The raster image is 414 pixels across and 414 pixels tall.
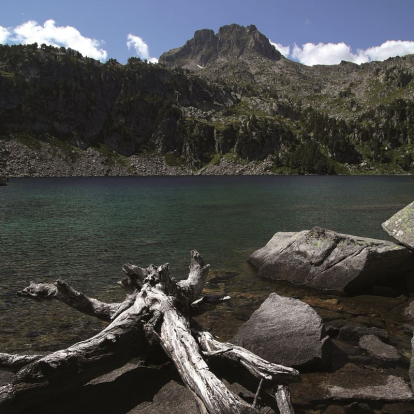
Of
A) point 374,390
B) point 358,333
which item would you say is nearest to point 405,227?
point 358,333

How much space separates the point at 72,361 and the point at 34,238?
28.7 meters

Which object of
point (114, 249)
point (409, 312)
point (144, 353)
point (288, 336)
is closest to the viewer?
point (144, 353)

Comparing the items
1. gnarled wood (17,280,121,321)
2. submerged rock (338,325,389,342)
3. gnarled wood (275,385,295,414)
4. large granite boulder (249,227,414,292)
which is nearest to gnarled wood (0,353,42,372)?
gnarled wood (17,280,121,321)

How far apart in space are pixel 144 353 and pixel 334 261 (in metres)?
13.0

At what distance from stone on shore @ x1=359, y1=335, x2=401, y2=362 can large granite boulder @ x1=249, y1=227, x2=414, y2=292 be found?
20.9 feet

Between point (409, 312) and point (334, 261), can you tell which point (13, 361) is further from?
point (334, 261)

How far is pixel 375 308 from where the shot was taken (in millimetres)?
15977

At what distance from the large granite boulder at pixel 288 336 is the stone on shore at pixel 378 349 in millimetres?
1725

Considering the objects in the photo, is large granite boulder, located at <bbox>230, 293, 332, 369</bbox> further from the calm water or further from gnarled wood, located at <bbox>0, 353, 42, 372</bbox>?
gnarled wood, located at <bbox>0, 353, 42, 372</bbox>

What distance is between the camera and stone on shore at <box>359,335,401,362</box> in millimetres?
10812

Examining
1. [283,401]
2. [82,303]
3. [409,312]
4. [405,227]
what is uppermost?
[405,227]

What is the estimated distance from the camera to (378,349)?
11250 millimetres

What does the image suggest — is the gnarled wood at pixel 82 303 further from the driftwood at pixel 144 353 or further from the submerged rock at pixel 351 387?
the submerged rock at pixel 351 387

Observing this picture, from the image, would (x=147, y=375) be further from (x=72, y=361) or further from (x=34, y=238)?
(x=34, y=238)
